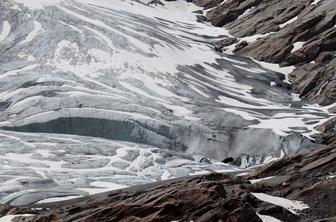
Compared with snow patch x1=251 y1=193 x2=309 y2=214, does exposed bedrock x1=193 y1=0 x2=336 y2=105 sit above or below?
below

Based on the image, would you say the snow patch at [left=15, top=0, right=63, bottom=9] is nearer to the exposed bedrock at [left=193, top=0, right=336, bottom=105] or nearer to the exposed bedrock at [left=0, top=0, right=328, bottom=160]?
the exposed bedrock at [left=0, top=0, right=328, bottom=160]

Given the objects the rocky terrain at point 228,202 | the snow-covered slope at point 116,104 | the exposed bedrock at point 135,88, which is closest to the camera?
the rocky terrain at point 228,202

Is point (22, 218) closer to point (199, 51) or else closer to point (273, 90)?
point (273, 90)

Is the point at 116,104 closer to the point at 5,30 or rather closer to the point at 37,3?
the point at 5,30

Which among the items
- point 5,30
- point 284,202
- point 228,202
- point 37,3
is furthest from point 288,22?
point 228,202

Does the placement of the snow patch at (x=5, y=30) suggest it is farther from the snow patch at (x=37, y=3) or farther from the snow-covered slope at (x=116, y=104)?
Result: the snow patch at (x=37, y=3)

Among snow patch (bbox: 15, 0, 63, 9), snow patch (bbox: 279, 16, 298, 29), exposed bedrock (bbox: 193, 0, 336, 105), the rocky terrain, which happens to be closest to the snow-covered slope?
snow patch (bbox: 15, 0, 63, 9)

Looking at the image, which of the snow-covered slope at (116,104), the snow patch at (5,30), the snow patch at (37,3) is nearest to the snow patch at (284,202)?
the snow-covered slope at (116,104)

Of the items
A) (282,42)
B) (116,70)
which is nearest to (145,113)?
(116,70)
